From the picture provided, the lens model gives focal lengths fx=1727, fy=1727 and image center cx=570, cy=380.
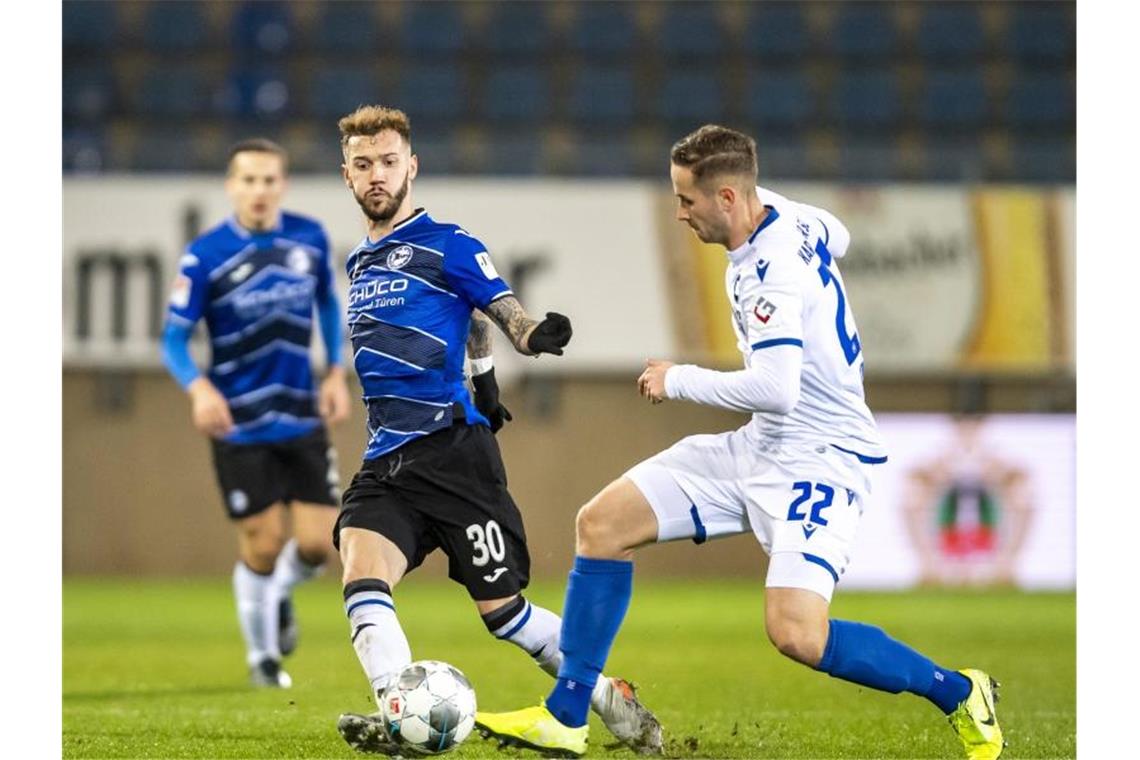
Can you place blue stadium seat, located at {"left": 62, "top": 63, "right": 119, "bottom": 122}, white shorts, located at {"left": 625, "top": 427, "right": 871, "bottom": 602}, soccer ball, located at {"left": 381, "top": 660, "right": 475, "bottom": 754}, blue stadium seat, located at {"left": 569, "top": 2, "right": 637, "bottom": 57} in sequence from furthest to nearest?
blue stadium seat, located at {"left": 569, "top": 2, "right": 637, "bottom": 57}, blue stadium seat, located at {"left": 62, "top": 63, "right": 119, "bottom": 122}, white shorts, located at {"left": 625, "top": 427, "right": 871, "bottom": 602}, soccer ball, located at {"left": 381, "top": 660, "right": 475, "bottom": 754}

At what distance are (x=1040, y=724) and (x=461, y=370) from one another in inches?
93.4

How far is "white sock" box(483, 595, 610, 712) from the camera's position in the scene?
Result: 193 inches

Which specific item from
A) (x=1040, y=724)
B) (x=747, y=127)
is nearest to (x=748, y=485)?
(x=1040, y=724)

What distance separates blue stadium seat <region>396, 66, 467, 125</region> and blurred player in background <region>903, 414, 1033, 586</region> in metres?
5.04

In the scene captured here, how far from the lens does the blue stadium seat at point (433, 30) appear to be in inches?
602

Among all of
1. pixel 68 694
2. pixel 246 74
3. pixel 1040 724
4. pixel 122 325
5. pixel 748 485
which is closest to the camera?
pixel 748 485

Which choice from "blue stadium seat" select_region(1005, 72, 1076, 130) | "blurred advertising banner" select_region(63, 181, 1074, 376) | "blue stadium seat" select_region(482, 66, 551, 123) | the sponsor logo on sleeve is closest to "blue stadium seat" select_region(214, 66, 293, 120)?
"blurred advertising banner" select_region(63, 181, 1074, 376)

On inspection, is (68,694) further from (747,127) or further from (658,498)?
(747,127)

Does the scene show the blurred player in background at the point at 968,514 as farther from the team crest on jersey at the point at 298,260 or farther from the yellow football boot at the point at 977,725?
the yellow football boot at the point at 977,725

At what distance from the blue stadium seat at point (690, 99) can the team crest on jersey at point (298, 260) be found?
8.23 meters

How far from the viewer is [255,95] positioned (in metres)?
14.8

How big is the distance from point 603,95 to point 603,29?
71cm

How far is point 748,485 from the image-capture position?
490 cm

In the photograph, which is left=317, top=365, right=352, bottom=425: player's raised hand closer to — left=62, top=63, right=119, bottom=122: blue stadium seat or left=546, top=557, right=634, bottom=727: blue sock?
left=546, top=557, right=634, bottom=727: blue sock
